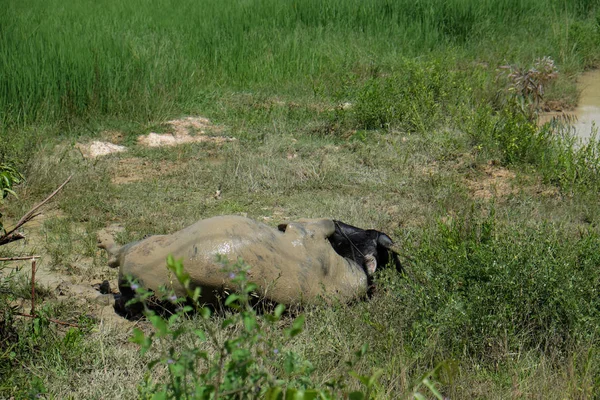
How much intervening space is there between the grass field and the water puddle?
0.20 meters

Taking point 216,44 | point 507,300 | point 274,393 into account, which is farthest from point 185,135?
point 274,393

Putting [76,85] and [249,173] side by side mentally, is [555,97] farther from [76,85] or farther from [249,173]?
[76,85]

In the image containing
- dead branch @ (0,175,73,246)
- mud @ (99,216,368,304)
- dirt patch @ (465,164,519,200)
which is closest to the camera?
dead branch @ (0,175,73,246)

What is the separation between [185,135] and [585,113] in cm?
448

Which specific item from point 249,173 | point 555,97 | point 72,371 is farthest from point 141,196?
point 555,97

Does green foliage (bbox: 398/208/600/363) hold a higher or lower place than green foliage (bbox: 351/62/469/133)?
higher

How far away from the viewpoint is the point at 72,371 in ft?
9.69

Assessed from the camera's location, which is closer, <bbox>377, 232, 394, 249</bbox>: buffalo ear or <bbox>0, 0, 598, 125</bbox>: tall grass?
<bbox>377, 232, 394, 249</bbox>: buffalo ear

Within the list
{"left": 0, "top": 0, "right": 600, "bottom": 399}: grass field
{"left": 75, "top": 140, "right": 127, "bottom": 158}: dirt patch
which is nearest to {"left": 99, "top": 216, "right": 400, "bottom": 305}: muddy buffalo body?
{"left": 0, "top": 0, "right": 600, "bottom": 399}: grass field

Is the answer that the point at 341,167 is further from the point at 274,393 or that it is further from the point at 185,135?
the point at 274,393

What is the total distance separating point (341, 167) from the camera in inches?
227

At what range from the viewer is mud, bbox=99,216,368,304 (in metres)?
3.32

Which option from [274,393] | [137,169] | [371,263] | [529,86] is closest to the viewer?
[274,393]

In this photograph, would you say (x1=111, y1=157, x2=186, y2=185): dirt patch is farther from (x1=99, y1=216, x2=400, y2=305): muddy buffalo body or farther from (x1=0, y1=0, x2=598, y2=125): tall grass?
(x1=99, y1=216, x2=400, y2=305): muddy buffalo body
